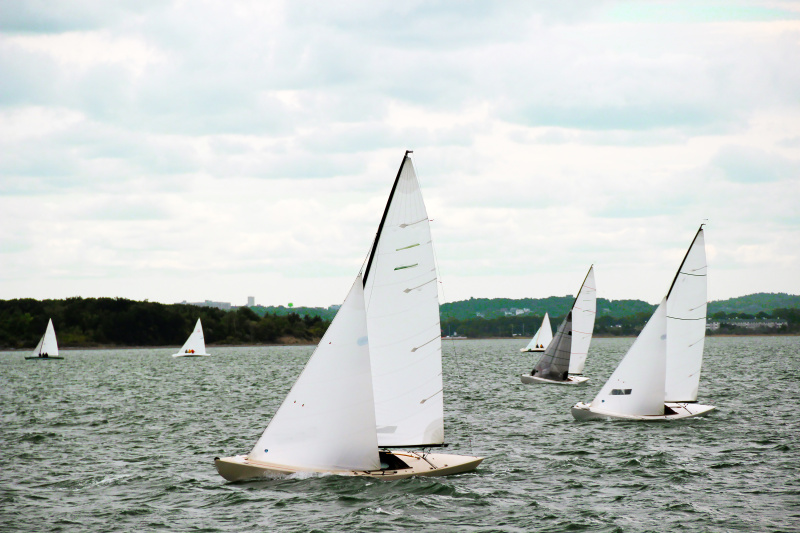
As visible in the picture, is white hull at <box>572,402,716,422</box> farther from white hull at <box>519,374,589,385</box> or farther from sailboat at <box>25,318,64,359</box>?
sailboat at <box>25,318,64,359</box>

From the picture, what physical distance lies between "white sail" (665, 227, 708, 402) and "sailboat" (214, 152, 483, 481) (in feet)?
64.1

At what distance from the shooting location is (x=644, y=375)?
35.8 meters

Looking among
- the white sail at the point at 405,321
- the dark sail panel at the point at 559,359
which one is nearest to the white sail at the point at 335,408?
the white sail at the point at 405,321

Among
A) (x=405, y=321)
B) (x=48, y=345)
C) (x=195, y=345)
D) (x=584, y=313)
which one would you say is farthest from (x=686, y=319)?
(x=48, y=345)

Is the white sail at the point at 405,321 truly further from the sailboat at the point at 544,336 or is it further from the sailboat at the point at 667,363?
the sailboat at the point at 544,336

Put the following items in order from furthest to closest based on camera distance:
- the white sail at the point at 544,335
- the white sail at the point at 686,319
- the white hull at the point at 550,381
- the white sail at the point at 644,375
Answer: the white sail at the point at 544,335 < the white hull at the point at 550,381 < the white sail at the point at 686,319 < the white sail at the point at 644,375

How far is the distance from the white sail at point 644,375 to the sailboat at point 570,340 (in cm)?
2184

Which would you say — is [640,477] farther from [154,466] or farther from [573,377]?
[573,377]

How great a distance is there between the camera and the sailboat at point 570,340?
5891 centimetres

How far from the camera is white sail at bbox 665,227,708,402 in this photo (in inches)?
1517

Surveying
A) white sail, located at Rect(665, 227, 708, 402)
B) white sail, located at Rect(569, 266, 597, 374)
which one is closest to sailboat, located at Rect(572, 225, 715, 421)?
white sail, located at Rect(665, 227, 708, 402)

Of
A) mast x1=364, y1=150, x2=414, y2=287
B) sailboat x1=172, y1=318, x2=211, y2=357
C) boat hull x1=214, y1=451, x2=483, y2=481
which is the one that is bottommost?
boat hull x1=214, y1=451, x2=483, y2=481

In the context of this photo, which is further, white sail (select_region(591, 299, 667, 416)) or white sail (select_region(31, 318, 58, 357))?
white sail (select_region(31, 318, 58, 357))

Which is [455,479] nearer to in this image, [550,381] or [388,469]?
[388,469]
